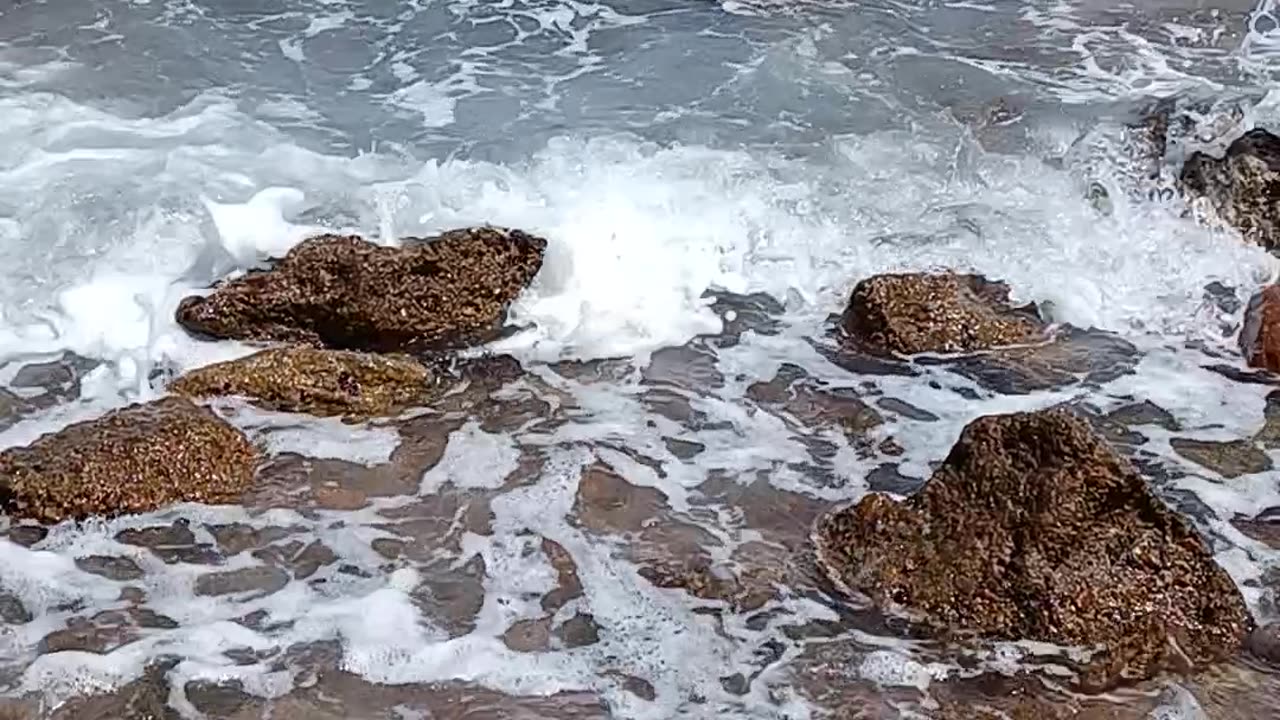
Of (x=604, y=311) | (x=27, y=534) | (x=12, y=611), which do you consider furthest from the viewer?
(x=604, y=311)

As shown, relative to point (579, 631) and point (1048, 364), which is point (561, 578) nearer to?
point (579, 631)

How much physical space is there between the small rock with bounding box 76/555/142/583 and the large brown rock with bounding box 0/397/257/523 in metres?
0.21

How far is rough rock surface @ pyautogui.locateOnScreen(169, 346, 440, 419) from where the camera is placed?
5.12 metres

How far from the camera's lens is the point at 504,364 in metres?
5.59

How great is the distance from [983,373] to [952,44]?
5.00 metres

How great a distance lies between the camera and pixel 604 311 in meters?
6.16

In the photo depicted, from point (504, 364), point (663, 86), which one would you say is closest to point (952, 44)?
point (663, 86)

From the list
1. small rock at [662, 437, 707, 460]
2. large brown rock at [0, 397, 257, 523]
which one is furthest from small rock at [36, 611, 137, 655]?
small rock at [662, 437, 707, 460]

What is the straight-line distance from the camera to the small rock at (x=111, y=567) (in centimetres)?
416

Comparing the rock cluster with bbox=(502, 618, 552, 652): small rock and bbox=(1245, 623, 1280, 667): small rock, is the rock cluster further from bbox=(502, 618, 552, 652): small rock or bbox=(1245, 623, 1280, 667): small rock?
bbox=(1245, 623, 1280, 667): small rock

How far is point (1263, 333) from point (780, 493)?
2.43 metres

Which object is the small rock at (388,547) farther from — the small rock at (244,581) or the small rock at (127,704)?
the small rock at (127,704)

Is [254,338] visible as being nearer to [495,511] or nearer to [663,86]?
[495,511]

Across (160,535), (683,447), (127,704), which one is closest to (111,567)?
(160,535)
